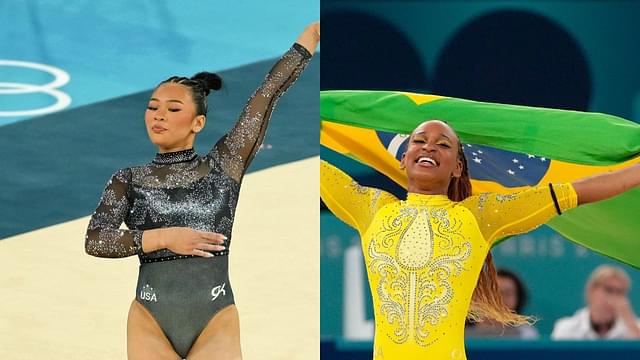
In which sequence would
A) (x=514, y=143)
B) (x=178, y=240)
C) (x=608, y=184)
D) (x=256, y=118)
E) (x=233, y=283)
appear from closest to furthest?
(x=178, y=240) → (x=608, y=184) → (x=256, y=118) → (x=514, y=143) → (x=233, y=283)

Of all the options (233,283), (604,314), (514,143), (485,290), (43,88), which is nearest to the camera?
(485,290)

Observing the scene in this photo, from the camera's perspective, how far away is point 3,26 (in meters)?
6.48

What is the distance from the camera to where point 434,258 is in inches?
180

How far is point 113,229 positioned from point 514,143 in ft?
6.24

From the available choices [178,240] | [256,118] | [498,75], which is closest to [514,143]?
[498,75]

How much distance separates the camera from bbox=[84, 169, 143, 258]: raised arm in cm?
443

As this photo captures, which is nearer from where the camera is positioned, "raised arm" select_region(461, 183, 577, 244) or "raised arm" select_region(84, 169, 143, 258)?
"raised arm" select_region(84, 169, 143, 258)

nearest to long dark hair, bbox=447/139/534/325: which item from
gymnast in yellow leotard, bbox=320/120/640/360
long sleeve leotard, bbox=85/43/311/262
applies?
gymnast in yellow leotard, bbox=320/120/640/360

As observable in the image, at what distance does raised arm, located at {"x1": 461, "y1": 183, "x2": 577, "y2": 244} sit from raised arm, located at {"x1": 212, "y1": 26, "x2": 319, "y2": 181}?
0.89 metres

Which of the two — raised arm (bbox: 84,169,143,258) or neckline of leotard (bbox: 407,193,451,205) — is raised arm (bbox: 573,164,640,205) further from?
raised arm (bbox: 84,169,143,258)

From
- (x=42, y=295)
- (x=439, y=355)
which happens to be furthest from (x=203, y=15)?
(x=439, y=355)

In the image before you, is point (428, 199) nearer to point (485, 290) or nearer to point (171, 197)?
point (485, 290)

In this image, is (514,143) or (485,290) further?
(514,143)

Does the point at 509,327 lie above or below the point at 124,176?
below
